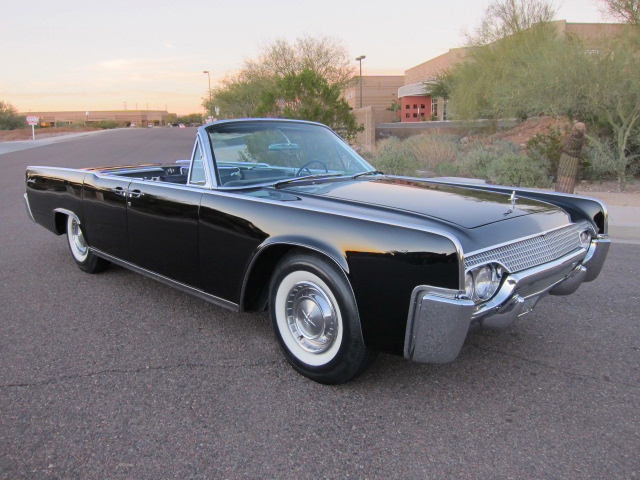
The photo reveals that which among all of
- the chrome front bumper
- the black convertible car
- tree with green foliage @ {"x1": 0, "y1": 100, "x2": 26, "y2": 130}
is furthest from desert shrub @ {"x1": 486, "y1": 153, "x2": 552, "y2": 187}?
tree with green foliage @ {"x1": 0, "y1": 100, "x2": 26, "y2": 130}

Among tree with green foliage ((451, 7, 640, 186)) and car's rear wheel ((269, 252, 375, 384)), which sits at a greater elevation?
tree with green foliage ((451, 7, 640, 186))

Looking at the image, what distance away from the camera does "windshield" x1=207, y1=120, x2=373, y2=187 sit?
381 cm

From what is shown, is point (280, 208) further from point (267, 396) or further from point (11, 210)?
point (11, 210)

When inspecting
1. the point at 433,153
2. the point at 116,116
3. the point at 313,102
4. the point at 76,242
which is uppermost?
the point at 116,116

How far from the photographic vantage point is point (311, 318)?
3006mm

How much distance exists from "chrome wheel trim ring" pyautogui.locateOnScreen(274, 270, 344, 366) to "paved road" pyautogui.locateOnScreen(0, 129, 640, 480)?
0.59 feet

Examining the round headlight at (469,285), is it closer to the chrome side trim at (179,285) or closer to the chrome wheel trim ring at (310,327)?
the chrome wheel trim ring at (310,327)

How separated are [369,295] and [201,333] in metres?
1.62

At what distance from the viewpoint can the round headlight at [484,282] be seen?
262 cm

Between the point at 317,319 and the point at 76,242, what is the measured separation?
131 inches

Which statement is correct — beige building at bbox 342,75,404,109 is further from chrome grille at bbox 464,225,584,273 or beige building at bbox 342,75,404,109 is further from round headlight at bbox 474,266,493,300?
round headlight at bbox 474,266,493,300

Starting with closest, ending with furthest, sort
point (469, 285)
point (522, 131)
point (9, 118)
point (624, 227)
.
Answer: point (469, 285) < point (624, 227) < point (522, 131) < point (9, 118)

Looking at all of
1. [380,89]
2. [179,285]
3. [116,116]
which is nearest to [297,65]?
[179,285]

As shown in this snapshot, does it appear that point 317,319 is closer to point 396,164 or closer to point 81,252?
point 81,252
